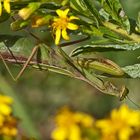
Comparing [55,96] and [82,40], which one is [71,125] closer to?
[82,40]

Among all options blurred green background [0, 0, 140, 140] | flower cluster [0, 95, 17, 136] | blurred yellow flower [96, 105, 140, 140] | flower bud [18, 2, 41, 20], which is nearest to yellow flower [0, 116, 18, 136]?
flower cluster [0, 95, 17, 136]

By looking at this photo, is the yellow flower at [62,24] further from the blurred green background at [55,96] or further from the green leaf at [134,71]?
the blurred green background at [55,96]

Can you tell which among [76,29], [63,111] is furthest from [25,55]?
[63,111]

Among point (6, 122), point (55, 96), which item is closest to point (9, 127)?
point (6, 122)

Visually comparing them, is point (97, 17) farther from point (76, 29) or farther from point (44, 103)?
point (44, 103)

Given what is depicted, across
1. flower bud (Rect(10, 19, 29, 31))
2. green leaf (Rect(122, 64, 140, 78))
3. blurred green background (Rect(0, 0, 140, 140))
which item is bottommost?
blurred green background (Rect(0, 0, 140, 140))

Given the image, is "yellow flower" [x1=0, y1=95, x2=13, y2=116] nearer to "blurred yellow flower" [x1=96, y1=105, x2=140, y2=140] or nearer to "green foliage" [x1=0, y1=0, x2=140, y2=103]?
"blurred yellow flower" [x1=96, y1=105, x2=140, y2=140]
